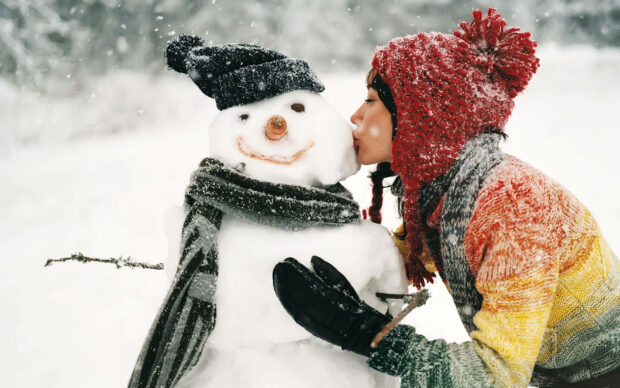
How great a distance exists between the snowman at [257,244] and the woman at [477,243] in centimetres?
10

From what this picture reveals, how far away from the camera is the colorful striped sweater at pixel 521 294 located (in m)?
0.76

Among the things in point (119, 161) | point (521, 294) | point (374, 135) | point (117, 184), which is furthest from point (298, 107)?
point (119, 161)

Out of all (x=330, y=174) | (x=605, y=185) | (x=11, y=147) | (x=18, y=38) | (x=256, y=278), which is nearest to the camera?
(x=256, y=278)

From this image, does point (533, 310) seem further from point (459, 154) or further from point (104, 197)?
point (104, 197)

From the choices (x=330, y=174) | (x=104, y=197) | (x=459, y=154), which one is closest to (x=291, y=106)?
(x=330, y=174)

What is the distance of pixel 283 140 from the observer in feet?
3.23

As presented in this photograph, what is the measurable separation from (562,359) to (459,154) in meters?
0.54

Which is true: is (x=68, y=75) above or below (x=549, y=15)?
below

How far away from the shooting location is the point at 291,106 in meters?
1.02

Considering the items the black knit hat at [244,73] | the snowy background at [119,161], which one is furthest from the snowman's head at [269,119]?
the snowy background at [119,161]

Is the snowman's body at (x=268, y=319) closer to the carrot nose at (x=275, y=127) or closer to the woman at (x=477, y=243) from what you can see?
the woman at (x=477, y=243)

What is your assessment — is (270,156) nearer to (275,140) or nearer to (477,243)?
(275,140)

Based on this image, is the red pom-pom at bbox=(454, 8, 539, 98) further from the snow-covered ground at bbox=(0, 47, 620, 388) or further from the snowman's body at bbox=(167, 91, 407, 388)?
the snow-covered ground at bbox=(0, 47, 620, 388)

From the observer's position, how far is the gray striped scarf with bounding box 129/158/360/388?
2.92 ft
